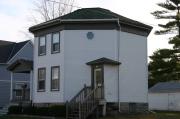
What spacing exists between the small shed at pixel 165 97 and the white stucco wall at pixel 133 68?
24700 mm

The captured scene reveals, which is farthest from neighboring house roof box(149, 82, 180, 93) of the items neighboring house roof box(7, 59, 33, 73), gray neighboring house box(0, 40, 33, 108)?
neighboring house roof box(7, 59, 33, 73)

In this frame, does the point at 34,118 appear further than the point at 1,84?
No

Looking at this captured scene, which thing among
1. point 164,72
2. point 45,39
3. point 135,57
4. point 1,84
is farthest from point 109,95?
point 164,72

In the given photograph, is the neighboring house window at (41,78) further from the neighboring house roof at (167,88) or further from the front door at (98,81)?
the neighboring house roof at (167,88)

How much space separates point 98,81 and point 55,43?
4.85 meters

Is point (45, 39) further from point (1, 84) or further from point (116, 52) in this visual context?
point (1, 84)

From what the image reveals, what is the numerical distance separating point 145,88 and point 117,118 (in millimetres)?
6381

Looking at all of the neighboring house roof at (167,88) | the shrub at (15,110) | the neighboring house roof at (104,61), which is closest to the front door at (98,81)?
the neighboring house roof at (104,61)

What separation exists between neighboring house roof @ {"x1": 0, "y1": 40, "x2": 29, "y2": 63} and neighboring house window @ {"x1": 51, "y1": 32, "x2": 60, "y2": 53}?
18.3 metres

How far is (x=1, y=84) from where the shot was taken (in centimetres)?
4828

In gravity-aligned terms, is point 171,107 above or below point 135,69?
below

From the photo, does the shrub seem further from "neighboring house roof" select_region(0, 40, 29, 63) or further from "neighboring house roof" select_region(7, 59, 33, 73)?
"neighboring house roof" select_region(0, 40, 29, 63)

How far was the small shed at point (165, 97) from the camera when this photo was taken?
56.8 metres

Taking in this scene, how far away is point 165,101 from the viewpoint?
58.2 metres
